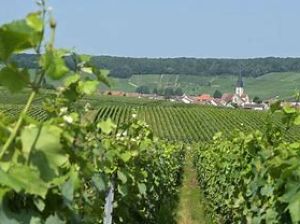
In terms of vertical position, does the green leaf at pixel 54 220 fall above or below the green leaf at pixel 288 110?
below

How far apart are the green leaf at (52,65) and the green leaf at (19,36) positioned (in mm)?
70

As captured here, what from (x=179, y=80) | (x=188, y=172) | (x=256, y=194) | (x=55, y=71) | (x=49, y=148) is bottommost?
(x=179, y=80)

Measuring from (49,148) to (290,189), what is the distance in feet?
7.25

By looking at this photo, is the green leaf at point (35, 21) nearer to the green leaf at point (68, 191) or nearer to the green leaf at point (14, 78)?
the green leaf at point (14, 78)

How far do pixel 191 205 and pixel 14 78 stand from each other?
16050mm

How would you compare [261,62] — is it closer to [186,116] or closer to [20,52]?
[186,116]

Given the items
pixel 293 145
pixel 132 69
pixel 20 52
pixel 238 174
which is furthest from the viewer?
pixel 132 69

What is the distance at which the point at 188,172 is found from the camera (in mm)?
28312

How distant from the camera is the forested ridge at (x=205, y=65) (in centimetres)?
17848

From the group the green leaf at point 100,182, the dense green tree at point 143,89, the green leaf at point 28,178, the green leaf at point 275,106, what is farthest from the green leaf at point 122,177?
the dense green tree at point 143,89

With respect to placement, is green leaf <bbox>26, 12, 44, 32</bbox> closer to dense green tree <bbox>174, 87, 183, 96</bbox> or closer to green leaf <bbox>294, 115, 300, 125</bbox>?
green leaf <bbox>294, 115, 300, 125</bbox>

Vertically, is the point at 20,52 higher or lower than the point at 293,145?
higher

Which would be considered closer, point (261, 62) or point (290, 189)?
point (290, 189)

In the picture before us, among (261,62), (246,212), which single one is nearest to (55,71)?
(246,212)
